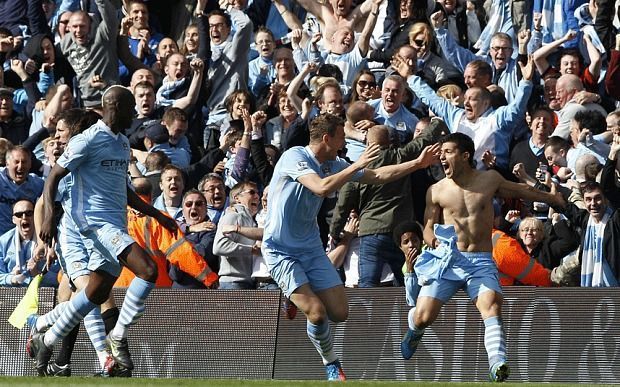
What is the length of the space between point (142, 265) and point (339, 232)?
3308 millimetres

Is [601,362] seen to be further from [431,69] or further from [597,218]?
[431,69]

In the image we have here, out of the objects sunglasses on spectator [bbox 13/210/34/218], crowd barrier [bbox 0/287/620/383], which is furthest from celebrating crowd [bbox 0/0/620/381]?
crowd barrier [bbox 0/287/620/383]

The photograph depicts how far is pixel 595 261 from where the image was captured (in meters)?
14.6

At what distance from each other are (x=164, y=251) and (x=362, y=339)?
236 centimetres

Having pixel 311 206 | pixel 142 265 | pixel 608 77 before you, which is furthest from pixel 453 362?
pixel 608 77

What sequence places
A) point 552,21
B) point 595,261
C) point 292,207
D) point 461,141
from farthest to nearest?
point 552,21, point 595,261, point 461,141, point 292,207

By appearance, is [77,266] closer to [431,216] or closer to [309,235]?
[309,235]

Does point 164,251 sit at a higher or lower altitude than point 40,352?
higher

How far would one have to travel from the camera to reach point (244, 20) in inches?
766

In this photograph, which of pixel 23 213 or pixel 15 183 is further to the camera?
pixel 15 183

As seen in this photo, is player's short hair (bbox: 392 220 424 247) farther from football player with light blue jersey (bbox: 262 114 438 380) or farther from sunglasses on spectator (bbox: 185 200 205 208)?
sunglasses on spectator (bbox: 185 200 205 208)

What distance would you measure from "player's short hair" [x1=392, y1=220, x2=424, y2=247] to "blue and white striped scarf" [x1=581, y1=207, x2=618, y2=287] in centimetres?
166

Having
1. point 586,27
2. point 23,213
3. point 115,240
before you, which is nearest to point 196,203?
point 23,213

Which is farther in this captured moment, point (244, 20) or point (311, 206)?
point (244, 20)
